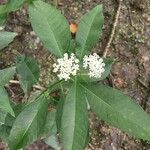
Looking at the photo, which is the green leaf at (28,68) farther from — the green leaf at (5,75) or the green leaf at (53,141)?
the green leaf at (53,141)

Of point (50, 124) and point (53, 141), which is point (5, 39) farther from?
point (53, 141)

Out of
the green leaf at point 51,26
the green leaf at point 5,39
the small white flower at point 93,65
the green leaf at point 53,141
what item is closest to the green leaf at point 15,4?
the green leaf at point 51,26

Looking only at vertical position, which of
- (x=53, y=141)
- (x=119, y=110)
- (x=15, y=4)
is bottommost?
(x=53, y=141)

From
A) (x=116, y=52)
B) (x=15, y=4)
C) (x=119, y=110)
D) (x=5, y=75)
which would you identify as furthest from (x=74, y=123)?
(x=116, y=52)

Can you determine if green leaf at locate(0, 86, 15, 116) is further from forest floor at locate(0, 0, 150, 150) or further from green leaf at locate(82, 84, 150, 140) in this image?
forest floor at locate(0, 0, 150, 150)

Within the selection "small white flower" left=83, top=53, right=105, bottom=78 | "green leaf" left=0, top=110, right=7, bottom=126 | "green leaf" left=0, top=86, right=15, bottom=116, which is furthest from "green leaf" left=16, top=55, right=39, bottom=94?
"green leaf" left=0, top=86, right=15, bottom=116

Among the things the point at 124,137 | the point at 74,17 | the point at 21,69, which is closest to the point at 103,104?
the point at 21,69

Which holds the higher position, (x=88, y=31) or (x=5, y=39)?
(x=88, y=31)
